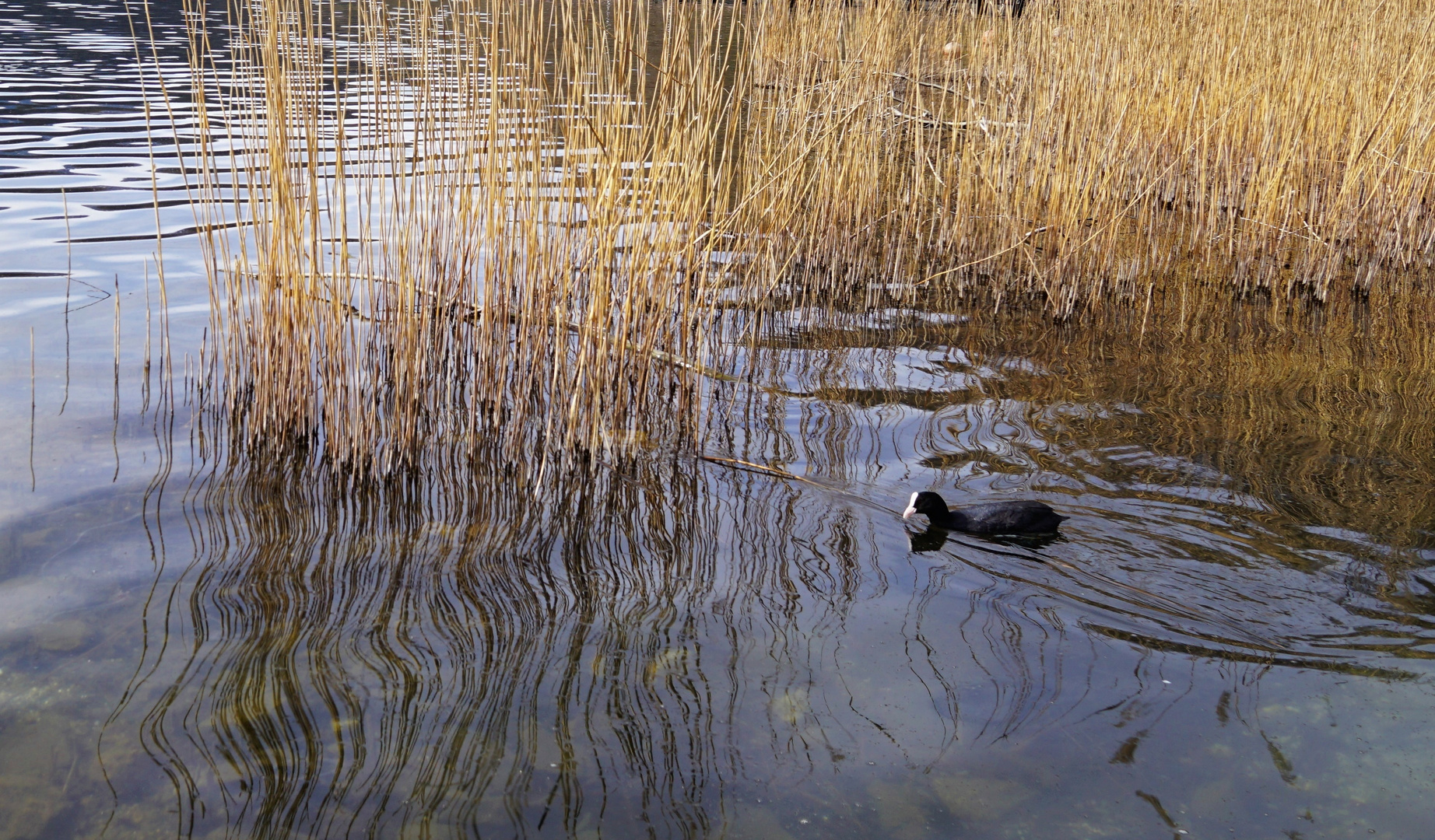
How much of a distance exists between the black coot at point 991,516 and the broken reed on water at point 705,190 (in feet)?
3.49

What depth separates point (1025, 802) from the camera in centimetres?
227

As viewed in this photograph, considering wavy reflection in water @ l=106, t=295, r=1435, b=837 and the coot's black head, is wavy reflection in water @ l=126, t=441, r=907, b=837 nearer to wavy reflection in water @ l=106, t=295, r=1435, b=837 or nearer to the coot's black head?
wavy reflection in water @ l=106, t=295, r=1435, b=837

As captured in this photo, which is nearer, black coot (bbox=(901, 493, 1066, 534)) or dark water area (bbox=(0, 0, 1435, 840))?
dark water area (bbox=(0, 0, 1435, 840))

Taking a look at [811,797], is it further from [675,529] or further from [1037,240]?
[1037,240]

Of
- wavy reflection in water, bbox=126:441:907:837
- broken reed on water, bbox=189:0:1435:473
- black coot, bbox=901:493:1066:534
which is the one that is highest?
broken reed on water, bbox=189:0:1435:473

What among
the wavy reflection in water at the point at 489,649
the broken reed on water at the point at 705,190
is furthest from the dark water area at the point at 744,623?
the broken reed on water at the point at 705,190

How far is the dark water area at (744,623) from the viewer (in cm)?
225

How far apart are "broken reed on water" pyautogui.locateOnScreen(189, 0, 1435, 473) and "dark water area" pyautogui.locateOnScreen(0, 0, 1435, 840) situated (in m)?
0.39

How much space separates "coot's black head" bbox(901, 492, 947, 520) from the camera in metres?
3.50

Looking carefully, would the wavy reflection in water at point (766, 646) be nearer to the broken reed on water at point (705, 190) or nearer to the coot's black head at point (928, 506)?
the coot's black head at point (928, 506)

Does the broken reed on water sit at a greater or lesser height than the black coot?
greater

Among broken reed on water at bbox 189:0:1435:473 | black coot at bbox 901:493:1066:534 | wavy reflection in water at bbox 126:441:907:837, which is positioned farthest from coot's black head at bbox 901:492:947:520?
broken reed on water at bbox 189:0:1435:473

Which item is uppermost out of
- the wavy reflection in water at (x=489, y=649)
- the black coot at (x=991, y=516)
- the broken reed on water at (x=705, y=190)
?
the broken reed on water at (x=705, y=190)

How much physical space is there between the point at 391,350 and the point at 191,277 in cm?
290
